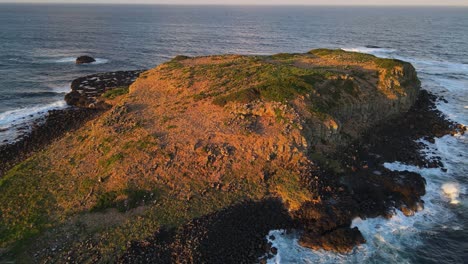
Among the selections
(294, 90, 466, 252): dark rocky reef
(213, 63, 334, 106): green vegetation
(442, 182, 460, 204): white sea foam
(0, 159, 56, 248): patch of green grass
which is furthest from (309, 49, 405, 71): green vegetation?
(0, 159, 56, 248): patch of green grass

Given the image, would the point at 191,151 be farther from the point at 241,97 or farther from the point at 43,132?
the point at 43,132

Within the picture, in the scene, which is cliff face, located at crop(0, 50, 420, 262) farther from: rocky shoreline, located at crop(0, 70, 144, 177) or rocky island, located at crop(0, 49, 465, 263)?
rocky shoreline, located at crop(0, 70, 144, 177)

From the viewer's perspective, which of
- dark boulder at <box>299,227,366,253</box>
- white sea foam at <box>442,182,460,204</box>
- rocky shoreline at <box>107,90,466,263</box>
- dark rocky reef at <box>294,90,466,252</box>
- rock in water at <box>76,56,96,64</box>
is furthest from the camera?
rock in water at <box>76,56,96,64</box>

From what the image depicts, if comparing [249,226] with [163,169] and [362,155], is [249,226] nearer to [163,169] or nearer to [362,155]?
[163,169]

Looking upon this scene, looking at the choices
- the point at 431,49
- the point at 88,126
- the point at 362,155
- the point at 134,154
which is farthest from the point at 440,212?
the point at 431,49

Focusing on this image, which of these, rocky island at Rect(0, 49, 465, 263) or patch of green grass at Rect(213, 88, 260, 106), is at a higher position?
patch of green grass at Rect(213, 88, 260, 106)

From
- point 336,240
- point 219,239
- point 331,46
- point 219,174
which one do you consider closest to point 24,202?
point 219,174
